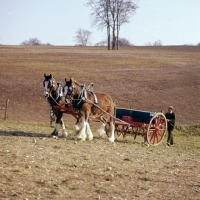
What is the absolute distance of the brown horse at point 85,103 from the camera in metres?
16.6

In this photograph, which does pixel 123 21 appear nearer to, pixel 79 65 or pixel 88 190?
pixel 79 65

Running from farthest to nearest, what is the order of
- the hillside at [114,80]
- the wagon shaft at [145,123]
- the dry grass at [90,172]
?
the hillside at [114,80] < the wagon shaft at [145,123] < the dry grass at [90,172]

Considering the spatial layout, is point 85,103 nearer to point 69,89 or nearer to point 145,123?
point 69,89

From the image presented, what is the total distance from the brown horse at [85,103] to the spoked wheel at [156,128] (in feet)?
4.64

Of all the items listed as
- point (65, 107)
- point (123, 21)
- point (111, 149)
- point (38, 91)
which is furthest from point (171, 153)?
point (123, 21)

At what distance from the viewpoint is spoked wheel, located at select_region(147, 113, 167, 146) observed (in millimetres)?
18281

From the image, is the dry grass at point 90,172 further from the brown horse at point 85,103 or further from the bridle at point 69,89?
the bridle at point 69,89

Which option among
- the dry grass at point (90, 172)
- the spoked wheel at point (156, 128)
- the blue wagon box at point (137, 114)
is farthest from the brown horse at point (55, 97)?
the spoked wheel at point (156, 128)

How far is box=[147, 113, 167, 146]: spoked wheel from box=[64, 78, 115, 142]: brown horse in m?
1.41

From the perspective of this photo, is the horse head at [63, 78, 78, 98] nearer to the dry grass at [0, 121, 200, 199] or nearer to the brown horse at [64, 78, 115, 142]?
the brown horse at [64, 78, 115, 142]

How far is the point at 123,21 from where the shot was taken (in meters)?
82.9

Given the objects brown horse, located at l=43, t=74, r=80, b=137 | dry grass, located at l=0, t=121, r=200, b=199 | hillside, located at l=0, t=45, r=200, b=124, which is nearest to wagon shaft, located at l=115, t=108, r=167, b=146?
brown horse, located at l=43, t=74, r=80, b=137

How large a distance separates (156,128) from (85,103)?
10.1 feet

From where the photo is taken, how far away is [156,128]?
60.5 ft
